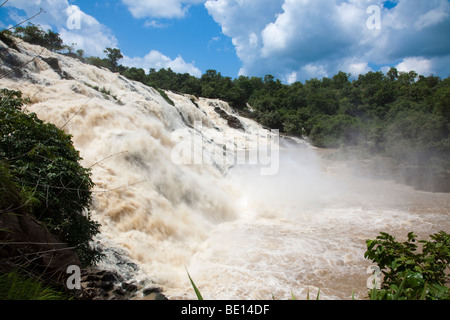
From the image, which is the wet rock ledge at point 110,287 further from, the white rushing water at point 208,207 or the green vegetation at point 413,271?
the green vegetation at point 413,271

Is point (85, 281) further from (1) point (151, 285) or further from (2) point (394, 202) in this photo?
(2) point (394, 202)

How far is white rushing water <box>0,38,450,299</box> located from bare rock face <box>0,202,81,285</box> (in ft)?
3.35

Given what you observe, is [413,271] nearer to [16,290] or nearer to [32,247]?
[16,290]

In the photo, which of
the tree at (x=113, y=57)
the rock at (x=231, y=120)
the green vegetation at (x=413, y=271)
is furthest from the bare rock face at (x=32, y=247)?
the tree at (x=113, y=57)

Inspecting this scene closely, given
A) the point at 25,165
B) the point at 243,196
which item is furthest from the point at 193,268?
the point at 243,196

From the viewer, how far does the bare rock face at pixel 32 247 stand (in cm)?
291

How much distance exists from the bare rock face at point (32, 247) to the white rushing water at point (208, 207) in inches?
40.1

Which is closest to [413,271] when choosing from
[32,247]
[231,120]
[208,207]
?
[32,247]

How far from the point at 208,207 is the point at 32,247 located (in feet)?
21.4

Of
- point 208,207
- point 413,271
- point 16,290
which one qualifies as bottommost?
point 208,207

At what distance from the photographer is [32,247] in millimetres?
3283

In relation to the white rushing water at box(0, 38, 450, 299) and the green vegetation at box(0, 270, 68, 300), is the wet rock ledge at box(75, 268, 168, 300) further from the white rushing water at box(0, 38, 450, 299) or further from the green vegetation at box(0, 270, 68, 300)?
the green vegetation at box(0, 270, 68, 300)

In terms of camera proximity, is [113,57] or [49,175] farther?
[113,57]

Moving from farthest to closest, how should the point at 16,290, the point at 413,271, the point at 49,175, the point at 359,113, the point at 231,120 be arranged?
the point at 359,113, the point at 231,120, the point at 49,175, the point at 16,290, the point at 413,271
